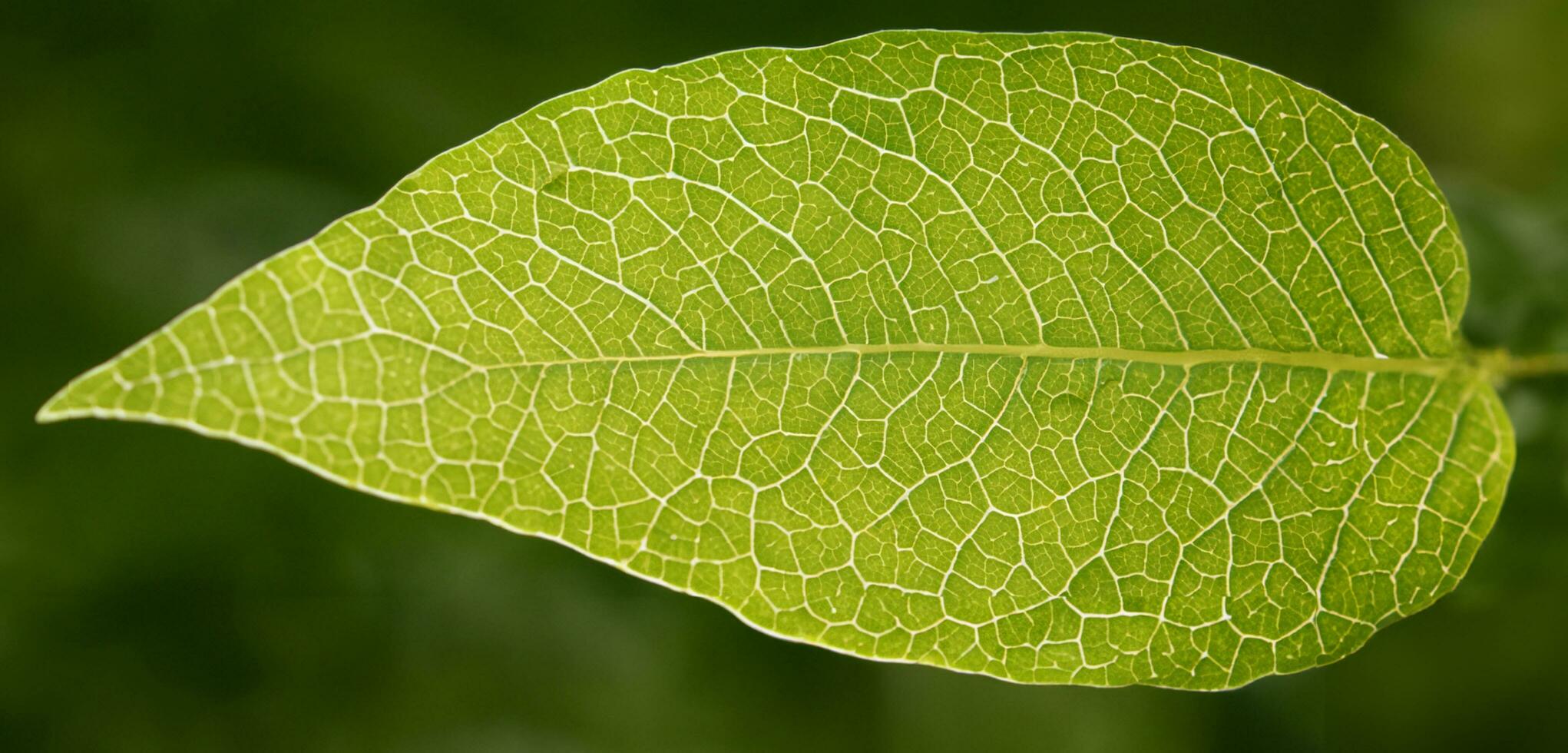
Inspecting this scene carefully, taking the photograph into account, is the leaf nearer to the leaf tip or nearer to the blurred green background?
the leaf tip

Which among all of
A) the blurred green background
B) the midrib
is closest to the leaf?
the midrib

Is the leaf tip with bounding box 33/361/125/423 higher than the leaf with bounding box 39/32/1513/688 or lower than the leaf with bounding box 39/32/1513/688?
lower

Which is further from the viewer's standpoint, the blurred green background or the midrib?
the blurred green background

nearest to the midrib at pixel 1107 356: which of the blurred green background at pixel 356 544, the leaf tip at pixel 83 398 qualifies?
the leaf tip at pixel 83 398

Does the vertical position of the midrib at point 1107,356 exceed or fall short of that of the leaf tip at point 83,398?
it exceeds it

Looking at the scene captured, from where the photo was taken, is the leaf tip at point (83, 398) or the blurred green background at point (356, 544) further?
the blurred green background at point (356, 544)

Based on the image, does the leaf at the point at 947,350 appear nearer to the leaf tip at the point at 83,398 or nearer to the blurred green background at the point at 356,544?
the leaf tip at the point at 83,398

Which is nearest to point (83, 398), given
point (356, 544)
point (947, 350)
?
point (947, 350)

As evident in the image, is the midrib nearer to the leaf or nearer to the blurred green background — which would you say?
the leaf
